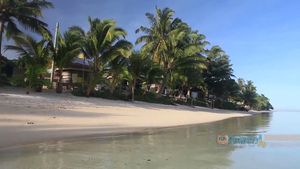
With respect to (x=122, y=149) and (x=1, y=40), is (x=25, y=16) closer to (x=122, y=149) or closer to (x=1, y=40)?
(x=1, y=40)

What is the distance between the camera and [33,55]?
78.5 feet

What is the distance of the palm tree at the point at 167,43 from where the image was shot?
37.5m

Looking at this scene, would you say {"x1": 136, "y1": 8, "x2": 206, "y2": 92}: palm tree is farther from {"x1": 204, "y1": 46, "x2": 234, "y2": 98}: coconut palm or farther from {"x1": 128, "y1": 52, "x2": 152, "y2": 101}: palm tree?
{"x1": 204, "y1": 46, "x2": 234, "y2": 98}: coconut palm

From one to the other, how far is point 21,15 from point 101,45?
19.8ft

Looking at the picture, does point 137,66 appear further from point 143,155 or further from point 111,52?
point 143,155

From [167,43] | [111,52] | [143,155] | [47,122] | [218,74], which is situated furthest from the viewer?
[218,74]

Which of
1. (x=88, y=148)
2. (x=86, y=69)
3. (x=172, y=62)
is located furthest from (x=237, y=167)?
(x=172, y=62)

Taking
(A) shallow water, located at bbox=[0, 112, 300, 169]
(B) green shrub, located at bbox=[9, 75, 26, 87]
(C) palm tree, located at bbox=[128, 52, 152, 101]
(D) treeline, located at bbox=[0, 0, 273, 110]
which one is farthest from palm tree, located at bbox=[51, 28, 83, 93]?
(A) shallow water, located at bbox=[0, 112, 300, 169]

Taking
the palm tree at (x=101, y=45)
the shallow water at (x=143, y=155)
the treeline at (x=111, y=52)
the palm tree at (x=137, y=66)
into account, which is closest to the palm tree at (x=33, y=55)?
the treeline at (x=111, y=52)

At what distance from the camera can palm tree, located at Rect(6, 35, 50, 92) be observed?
22469 mm

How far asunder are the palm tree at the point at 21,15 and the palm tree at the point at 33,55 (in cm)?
73

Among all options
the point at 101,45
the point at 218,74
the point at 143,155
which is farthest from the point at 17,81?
the point at 218,74

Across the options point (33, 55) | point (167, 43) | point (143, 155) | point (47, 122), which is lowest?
point (143, 155)

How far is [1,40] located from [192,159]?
18.6 meters
